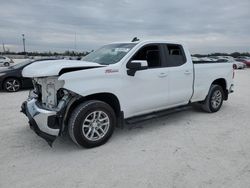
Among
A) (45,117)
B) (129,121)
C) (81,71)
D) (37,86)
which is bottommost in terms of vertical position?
(129,121)

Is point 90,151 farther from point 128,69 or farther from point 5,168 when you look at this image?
point 128,69

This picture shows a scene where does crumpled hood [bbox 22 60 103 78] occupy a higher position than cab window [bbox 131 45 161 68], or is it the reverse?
cab window [bbox 131 45 161 68]

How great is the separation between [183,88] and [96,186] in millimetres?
3247

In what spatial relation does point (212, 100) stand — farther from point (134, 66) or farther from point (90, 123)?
point (90, 123)

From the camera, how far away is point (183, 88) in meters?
5.36

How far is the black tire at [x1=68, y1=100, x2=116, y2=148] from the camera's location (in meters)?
3.78

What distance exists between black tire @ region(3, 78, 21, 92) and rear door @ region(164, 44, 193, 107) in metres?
7.36

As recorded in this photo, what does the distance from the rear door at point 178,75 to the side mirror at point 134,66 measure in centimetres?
99

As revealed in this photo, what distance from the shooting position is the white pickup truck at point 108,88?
3729 millimetres

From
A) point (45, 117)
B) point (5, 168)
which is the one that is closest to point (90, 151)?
point (45, 117)

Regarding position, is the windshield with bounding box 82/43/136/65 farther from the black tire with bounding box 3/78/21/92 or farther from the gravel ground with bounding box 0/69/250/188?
the black tire with bounding box 3/78/21/92

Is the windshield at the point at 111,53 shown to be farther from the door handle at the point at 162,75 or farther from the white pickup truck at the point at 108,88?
the door handle at the point at 162,75

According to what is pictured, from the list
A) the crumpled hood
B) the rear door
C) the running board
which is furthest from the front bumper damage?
the rear door

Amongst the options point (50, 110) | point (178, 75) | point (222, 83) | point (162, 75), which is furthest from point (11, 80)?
point (222, 83)
